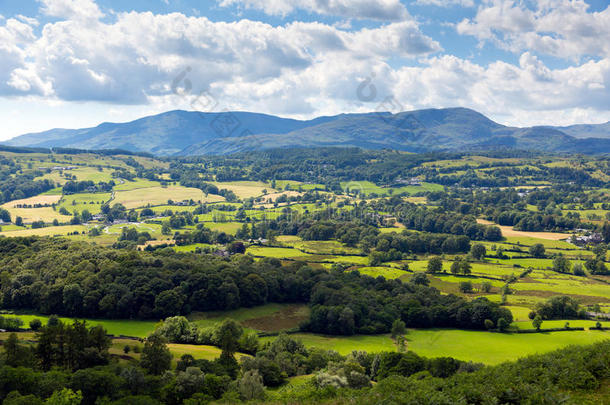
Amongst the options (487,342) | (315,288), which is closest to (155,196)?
(315,288)

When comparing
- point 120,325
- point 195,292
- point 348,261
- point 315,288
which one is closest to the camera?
point 120,325

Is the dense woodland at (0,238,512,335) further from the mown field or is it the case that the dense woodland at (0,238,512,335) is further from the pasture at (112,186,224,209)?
the pasture at (112,186,224,209)

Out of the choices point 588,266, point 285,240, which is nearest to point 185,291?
point 285,240

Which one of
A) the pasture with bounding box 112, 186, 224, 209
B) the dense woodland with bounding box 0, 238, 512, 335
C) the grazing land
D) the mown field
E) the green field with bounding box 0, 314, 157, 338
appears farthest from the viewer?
the pasture with bounding box 112, 186, 224, 209

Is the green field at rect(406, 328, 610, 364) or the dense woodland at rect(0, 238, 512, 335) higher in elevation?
the dense woodland at rect(0, 238, 512, 335)

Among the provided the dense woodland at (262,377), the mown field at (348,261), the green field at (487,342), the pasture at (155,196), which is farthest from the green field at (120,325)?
the pasture at (155,196)

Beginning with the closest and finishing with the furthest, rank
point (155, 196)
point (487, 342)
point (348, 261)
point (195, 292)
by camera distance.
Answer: point (487, 342), point (195, 292), point (348, 261), point (155, 196)

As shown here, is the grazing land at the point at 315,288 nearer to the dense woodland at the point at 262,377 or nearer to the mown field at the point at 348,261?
the mown field at the point at 348,261

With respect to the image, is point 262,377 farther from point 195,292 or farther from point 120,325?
point 195,292

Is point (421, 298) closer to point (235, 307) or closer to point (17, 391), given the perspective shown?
point (235, 307)

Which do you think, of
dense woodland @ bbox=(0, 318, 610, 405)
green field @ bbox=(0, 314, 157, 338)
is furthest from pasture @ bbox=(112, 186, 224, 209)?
dense woodland @ bbox=(0, 318, 610, 405)

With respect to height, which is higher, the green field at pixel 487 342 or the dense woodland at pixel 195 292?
the dense woodland at pixel 195 292
